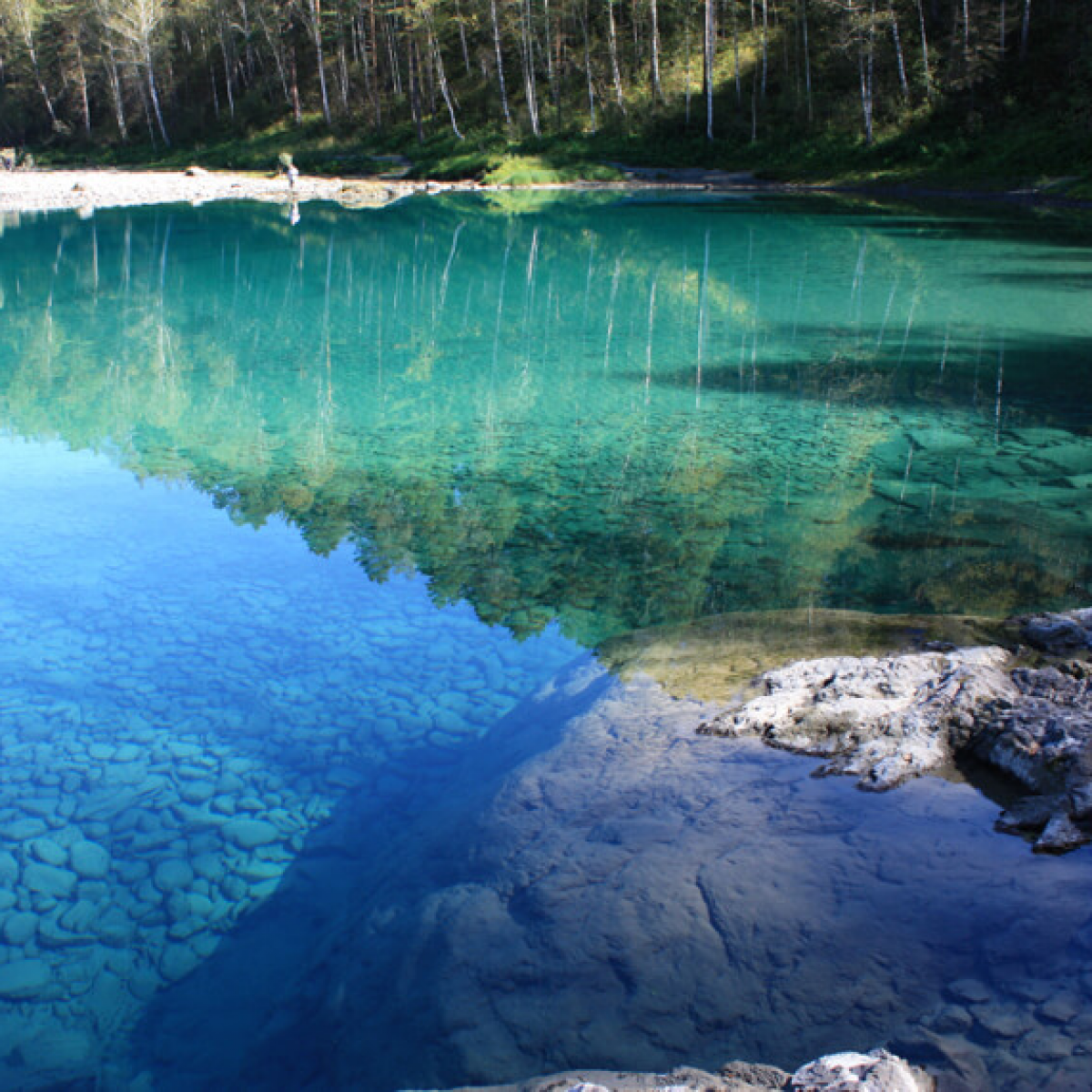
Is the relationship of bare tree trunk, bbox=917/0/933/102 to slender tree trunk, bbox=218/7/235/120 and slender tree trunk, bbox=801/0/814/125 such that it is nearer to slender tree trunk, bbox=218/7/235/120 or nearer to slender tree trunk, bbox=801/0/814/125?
slender tree trunk, bbox=801/0/814/125

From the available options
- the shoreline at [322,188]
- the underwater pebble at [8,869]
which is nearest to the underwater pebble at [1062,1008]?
the underwater pebble at [8,869]

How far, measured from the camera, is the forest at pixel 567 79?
4488 centimetres

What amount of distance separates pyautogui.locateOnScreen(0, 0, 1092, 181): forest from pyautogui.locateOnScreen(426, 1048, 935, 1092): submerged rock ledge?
41954 mm

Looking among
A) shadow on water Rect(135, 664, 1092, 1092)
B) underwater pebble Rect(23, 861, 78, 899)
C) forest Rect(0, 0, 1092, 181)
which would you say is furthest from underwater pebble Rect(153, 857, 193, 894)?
forest Rect(0, 0, 1092, 181)

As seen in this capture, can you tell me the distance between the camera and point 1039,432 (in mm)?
12734

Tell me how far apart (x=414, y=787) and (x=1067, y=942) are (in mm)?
3798

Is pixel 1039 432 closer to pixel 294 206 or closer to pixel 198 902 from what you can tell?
pixel 198 902

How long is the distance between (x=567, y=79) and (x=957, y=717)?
222ft

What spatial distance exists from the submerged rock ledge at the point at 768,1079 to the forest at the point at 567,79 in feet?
138

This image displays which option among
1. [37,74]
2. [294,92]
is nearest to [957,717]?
[294,92]

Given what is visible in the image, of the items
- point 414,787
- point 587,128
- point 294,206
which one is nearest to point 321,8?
point 587,128

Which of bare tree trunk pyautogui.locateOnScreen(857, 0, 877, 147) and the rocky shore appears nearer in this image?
bare tree trunk pyautogui.locateOnScreen(857, 0, 877, 147)

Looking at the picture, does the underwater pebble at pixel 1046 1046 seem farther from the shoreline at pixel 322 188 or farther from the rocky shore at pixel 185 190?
the rocky shore at pixel 185 190

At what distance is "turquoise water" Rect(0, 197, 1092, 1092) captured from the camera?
412 cm
